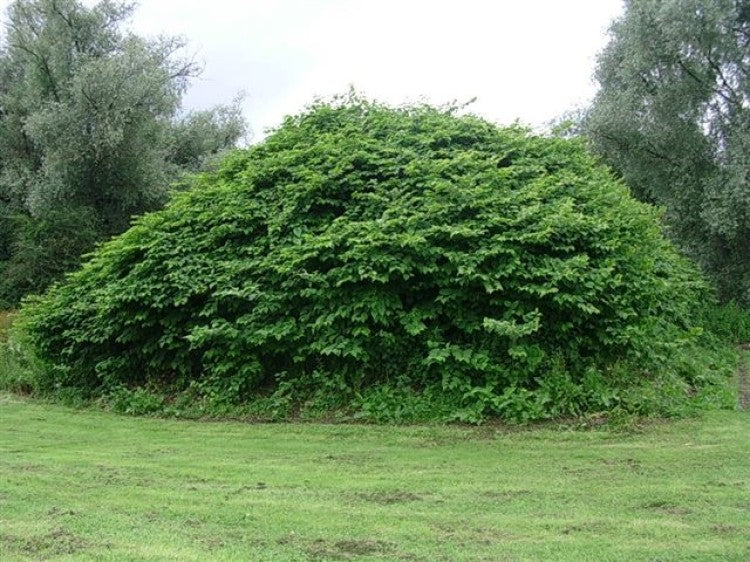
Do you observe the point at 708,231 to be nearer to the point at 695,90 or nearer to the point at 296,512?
the point at 695,90

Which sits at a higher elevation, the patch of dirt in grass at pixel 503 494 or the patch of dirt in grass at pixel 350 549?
the patch of dirt in grass at pixel 503 494

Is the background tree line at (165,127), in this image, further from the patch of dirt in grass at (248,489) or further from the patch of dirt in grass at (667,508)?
the patch of dirt in grass at (667,508)

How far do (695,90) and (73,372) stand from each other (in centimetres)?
1584

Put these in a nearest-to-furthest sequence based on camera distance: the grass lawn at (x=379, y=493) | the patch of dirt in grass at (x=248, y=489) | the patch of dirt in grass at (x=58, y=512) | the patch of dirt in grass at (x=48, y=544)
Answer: the patch of dirt in grass at (x=48, y=544), the grass lawn at (x=379, y=493), the patch of dirt in grass at (x=58, y=512), the patch of dirt in grass at (x=248, y=489)

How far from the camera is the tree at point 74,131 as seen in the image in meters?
22.9

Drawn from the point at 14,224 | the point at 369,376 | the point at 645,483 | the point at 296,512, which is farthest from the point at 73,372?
the point at 14,224

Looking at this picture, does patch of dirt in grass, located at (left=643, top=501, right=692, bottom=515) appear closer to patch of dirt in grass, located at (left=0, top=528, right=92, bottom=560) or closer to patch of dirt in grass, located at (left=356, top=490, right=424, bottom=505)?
patch of dirt in grass, located at (left=356, top=490, right=424, bottom=505)

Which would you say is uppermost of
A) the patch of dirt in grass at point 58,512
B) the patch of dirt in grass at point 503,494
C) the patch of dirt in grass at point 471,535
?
the patch of dirt in grass at point 503,494

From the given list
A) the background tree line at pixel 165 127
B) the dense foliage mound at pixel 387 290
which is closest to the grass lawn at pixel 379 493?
the dense foliage mound at pixel 387 290

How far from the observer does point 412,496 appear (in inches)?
194

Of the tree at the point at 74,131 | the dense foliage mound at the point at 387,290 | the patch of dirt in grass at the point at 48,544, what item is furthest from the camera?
the tree at the point at 74,131

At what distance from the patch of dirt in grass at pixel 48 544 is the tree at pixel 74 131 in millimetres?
20367

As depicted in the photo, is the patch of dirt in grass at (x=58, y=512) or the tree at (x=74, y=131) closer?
the patch of dirt in grass at (x=58, y=512)

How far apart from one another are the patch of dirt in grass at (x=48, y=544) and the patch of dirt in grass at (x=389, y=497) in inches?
73.8
